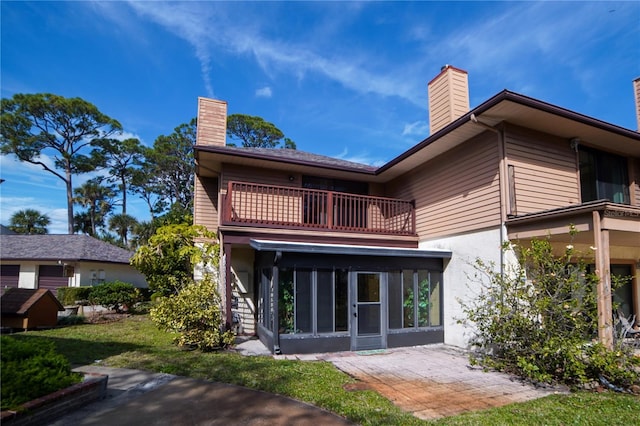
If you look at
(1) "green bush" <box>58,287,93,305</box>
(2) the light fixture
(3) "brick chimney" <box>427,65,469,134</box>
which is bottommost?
(1) "green bush" <box>58,287,93,305</box>

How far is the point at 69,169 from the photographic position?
3150cm

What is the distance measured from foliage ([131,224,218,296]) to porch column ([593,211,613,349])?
27.2 ft

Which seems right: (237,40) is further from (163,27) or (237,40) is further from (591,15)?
(591,15)

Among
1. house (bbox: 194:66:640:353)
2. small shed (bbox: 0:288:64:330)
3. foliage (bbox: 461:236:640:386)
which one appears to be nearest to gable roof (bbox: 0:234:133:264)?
small shed (bbox: 0:288:64:330)

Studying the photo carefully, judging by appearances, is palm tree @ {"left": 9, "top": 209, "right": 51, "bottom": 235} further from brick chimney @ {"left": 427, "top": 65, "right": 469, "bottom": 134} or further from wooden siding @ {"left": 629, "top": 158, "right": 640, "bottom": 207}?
wooden siding @ {"left": 629, "top": 158, "right": 640, "bottom": 207}

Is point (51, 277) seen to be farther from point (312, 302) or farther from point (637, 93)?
point (637, 93)

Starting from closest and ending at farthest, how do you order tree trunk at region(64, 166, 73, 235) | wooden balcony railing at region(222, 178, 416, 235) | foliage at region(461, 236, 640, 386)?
foliage at region(461, 236, 640, 386)
wooden balcony railing at region(222, 178, 416, 235)
tree trunk at region(64, 166, 73, 235)

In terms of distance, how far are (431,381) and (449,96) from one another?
7925 millimetres

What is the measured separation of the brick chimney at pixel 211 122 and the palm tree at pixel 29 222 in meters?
27.6

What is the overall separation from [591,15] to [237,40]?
927cm

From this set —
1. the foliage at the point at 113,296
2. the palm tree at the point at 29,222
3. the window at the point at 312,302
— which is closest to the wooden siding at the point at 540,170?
the window at the point at 312,302

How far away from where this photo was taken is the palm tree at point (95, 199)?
109 feet

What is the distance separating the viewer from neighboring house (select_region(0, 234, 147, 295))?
19.0 meters

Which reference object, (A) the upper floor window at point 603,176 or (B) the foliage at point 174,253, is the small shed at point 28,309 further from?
(A) the upper floor window at point 603,176
